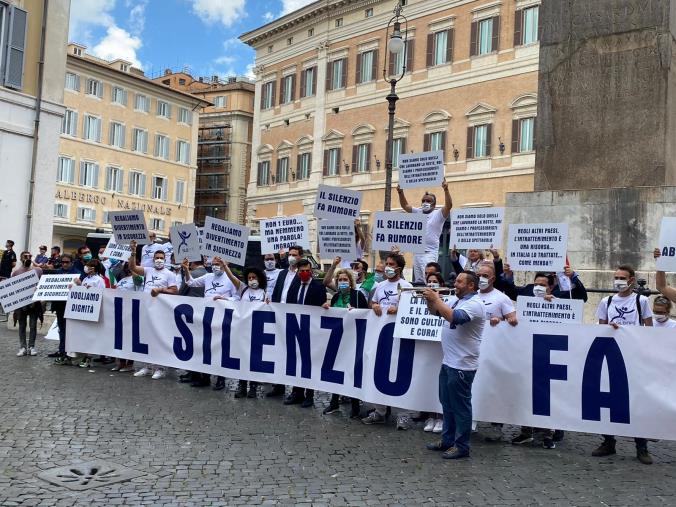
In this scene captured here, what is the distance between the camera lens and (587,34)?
12.2 meters

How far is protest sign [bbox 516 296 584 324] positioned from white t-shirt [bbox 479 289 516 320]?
41cm

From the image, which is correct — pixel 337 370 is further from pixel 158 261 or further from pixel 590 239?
pixel 590 239

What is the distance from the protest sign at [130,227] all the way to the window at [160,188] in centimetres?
4673

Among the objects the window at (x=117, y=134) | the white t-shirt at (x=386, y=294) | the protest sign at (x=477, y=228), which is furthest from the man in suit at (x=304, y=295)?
the window at (x=117, y=134)

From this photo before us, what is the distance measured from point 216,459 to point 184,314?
4275 millimetres

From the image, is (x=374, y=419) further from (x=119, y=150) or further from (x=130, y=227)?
(x=119, y=150)

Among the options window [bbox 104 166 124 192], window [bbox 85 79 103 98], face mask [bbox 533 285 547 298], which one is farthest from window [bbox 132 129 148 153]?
face mask [bbox 533 285 547 298]

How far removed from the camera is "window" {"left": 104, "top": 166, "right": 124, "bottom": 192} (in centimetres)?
5428

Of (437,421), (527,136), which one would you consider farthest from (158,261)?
(527,136)

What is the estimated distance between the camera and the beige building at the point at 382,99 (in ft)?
123

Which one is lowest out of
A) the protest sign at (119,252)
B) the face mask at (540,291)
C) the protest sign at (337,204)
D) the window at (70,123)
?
the face mask at (540,291)

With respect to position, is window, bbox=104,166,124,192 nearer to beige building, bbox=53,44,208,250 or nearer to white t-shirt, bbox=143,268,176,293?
A: beige building, bbox=53,44,208,250

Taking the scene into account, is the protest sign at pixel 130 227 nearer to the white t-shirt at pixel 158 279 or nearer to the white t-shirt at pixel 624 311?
the white t-shirt at pixel 158 279

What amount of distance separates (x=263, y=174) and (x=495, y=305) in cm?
4585
